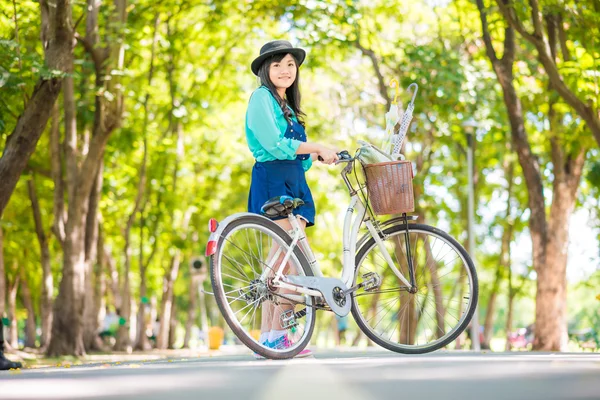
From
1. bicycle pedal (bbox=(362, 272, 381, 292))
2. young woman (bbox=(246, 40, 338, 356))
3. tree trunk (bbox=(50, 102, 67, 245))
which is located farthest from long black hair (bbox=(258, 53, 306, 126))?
tree trunk (bbox=(50, 102, 67, 245))

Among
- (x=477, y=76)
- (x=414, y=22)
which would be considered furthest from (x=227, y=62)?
(x=477, y=76)

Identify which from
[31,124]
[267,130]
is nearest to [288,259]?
[267,130]

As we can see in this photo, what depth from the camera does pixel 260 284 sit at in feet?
19.2

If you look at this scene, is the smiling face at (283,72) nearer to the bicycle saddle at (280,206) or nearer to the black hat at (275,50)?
the black hat at (275,50)

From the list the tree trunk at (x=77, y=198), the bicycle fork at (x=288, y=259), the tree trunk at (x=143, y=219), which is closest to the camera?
the bicycle fork at (x=288, y=259)

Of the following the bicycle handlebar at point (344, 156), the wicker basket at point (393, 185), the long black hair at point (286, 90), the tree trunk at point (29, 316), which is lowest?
the tree trunk at point (29, 316)

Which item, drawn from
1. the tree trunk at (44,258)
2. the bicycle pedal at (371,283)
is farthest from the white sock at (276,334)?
the tree trunk at (44,258)

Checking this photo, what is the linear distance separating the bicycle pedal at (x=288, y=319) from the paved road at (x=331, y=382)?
0.72 meters

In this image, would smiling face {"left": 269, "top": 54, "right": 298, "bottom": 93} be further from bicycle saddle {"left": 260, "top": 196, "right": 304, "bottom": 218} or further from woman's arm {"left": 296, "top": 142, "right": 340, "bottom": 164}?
bicycle saddle {"left": 260, "top": 196, "right": 304, "bottom": 218}

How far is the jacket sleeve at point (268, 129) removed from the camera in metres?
6.14

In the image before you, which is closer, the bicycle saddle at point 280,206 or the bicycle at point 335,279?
the bicycle at point 335,279

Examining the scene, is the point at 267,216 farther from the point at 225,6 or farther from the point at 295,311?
the point at 225,6

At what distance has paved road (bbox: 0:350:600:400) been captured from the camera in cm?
368

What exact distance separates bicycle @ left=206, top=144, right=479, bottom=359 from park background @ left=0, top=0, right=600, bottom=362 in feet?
18.7
